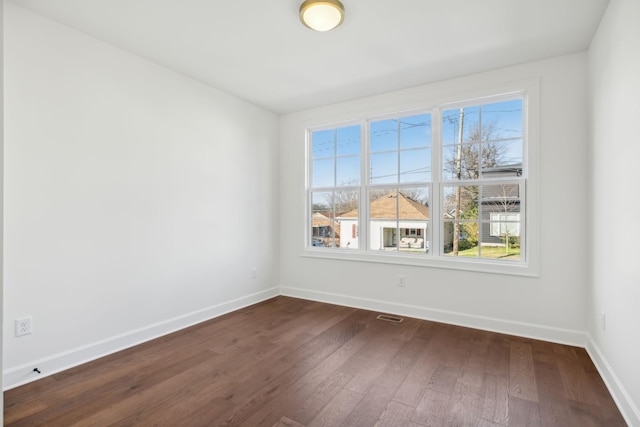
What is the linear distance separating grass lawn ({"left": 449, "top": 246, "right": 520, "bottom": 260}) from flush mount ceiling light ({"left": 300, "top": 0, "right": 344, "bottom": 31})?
8.55ft

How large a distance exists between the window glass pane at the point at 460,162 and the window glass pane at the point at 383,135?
24.9 inches

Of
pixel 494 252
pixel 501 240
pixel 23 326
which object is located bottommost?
pixel 23 326

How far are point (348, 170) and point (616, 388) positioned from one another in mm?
3253

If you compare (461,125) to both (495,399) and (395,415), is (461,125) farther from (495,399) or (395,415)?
(395,415)

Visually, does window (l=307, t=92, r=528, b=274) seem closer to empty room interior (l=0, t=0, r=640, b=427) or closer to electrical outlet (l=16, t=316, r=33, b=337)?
empty room interior (l=0, t=0, r=640, b=427)

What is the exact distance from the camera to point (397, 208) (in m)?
4.04

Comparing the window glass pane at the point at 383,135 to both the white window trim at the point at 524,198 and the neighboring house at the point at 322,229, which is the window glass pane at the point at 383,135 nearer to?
the white window trim at the point at 524,198

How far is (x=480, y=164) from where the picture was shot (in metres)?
3.53

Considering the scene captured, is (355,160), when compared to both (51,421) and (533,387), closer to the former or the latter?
(533,387)

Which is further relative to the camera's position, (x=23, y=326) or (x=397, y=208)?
(x=397, y=208)

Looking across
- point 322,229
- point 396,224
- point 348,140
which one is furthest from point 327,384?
point 348,140

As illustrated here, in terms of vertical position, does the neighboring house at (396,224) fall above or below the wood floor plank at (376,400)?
above

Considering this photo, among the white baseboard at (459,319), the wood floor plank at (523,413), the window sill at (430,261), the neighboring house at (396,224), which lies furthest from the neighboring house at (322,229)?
Result: the wood floor plank at (523,413)

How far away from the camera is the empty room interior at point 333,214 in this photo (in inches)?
85.8
